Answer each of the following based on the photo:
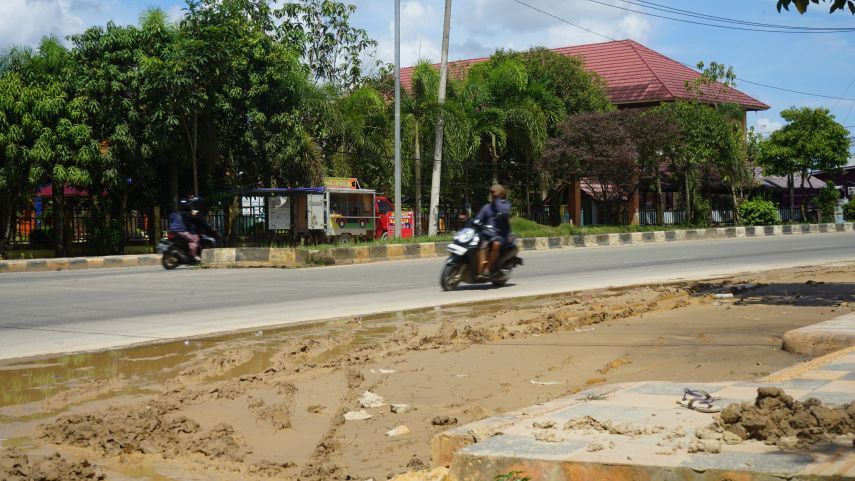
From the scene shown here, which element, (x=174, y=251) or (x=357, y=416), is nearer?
(x=357, y=416)

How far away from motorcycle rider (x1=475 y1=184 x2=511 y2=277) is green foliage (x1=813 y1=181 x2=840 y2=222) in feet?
126

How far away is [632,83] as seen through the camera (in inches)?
1805

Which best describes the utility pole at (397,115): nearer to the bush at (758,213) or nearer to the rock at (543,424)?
the rock at (543,424)

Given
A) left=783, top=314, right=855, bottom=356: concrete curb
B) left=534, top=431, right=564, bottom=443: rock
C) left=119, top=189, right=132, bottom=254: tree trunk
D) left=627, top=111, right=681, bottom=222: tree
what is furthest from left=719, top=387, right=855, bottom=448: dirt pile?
left=627, top=111, right=681, bottom=222: tree

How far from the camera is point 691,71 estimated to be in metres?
49.0

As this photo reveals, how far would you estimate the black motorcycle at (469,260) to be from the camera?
13.1 meters

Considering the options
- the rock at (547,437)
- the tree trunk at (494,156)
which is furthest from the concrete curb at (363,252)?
the rock at (547,437)

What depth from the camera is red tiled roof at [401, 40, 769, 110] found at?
44.0m

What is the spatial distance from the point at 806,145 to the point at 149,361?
141 ft

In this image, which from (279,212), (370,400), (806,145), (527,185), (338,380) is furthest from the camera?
(806,145)

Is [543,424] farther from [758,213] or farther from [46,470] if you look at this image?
[758,213]

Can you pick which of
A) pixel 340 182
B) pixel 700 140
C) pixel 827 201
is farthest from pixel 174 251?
pixel 827 201

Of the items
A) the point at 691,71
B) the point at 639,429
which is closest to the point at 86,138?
the point at 639,429

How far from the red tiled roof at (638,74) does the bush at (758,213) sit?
17.6 feet
